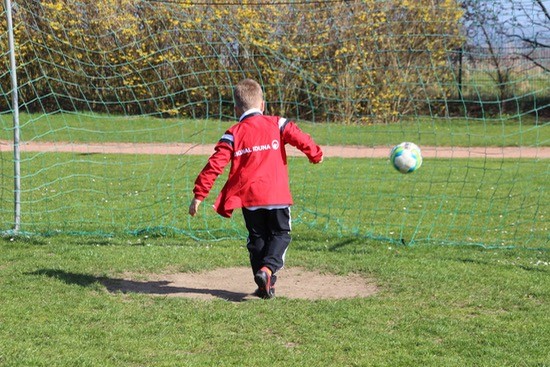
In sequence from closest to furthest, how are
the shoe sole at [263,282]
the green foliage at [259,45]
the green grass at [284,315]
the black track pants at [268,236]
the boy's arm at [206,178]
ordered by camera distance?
the green grass at [284,315] < the boy's arm at [206,178] < the shoe sole at [263,282] < the black track pants at [268,236] < the green foliage at [259,45]

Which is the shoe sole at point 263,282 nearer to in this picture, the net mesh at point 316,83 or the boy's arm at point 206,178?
the boy's arm at point 206,178

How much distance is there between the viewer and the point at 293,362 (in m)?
4.51

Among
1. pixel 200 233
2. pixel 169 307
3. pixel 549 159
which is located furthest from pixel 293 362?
pixel 549 159

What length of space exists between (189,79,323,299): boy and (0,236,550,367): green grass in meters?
0.40

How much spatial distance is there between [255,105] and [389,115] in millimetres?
6028

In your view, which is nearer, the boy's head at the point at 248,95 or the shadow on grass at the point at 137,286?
the boy's head at the point at 248,95

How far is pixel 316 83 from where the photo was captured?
1014cm

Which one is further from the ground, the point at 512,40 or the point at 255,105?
the point at 255,105

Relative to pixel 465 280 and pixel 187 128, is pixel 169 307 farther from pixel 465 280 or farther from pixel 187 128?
pixel 187 128

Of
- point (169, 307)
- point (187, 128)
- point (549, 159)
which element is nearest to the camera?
point (169, 307)

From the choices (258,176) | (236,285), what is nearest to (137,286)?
(236,285)

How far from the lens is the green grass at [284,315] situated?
464 centimetres

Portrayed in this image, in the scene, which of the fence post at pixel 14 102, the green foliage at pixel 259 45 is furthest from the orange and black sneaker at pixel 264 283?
the green foliage at pixel 259 45

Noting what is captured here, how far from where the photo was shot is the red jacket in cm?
571
